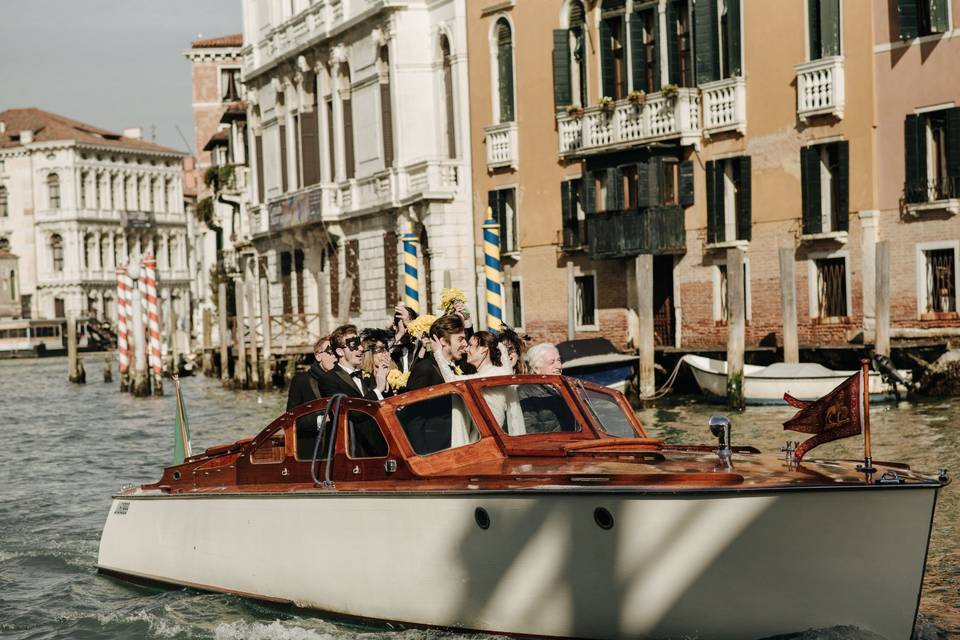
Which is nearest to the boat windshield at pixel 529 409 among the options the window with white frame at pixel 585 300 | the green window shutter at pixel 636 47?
the green window shutter at pixel 636 47

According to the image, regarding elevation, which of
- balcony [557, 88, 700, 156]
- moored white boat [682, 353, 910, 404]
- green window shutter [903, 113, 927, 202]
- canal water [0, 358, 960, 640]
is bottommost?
canal water [0, 358, 960, 640]

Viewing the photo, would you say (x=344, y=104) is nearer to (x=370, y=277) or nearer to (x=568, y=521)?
(x=370, y=277)

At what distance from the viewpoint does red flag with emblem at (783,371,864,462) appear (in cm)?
788

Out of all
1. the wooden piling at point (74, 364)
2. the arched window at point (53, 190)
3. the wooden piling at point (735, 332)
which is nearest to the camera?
the wooden piling at point (735, 332)

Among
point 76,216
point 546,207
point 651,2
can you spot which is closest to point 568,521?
point 651,2

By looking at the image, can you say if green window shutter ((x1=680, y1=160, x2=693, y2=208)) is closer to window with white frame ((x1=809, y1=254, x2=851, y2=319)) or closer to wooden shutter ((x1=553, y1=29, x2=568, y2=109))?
window with white frame ((x1=809, y1=254, x2=851, y2=319))

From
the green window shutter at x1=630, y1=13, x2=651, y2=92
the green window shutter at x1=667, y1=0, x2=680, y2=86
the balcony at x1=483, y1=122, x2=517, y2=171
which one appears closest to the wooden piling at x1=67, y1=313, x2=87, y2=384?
the balcony at x1=483, y1=122, x2=517, y2=171

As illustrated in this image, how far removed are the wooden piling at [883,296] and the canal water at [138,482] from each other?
1.08 m

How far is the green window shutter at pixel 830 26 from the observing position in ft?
81.7

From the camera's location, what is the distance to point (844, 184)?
25000mm

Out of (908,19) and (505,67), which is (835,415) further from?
(505,67)

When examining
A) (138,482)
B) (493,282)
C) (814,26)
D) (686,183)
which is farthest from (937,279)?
(138,482)

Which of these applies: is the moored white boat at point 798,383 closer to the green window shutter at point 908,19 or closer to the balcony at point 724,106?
the green window shutter at point 908,19

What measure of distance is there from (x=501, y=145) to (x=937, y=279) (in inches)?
448
